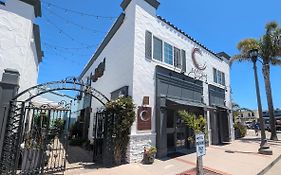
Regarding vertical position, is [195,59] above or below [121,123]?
above

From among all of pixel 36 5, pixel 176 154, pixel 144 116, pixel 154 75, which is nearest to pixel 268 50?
pixel 154 75

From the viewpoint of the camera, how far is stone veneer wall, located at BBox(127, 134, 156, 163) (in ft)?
27.9

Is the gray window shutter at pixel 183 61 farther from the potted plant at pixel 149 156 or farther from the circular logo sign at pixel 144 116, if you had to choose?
the potted plant at pixel 149 156

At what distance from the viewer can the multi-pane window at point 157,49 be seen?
1073 cm

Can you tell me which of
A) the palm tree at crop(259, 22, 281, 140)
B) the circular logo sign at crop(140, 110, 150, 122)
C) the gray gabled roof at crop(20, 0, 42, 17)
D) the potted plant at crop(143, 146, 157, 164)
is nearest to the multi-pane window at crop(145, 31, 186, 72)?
the circular logo sign at crop(140, 110, 150, 122)

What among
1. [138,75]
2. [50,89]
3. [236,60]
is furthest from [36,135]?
[236,60]

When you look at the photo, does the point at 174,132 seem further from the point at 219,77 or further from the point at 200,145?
the point at 219,77

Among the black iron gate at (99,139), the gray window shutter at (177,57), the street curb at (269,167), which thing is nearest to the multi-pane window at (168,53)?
the gray window shutter at (177,57)

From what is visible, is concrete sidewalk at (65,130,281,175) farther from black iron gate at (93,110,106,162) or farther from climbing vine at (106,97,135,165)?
black iron gate at (93,110,106,162)

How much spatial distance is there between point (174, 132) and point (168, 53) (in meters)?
4.80

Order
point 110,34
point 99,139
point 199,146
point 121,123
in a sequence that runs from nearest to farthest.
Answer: point 199,146 < point 121,123 < point 99,139 < point 110,34

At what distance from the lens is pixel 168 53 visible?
11.7m

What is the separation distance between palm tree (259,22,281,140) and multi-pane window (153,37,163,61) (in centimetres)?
1319

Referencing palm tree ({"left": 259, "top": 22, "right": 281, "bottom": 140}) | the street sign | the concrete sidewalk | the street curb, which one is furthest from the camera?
palm tree ({"left": 259, "top": 22, "right": 281, "bottom": 140})
